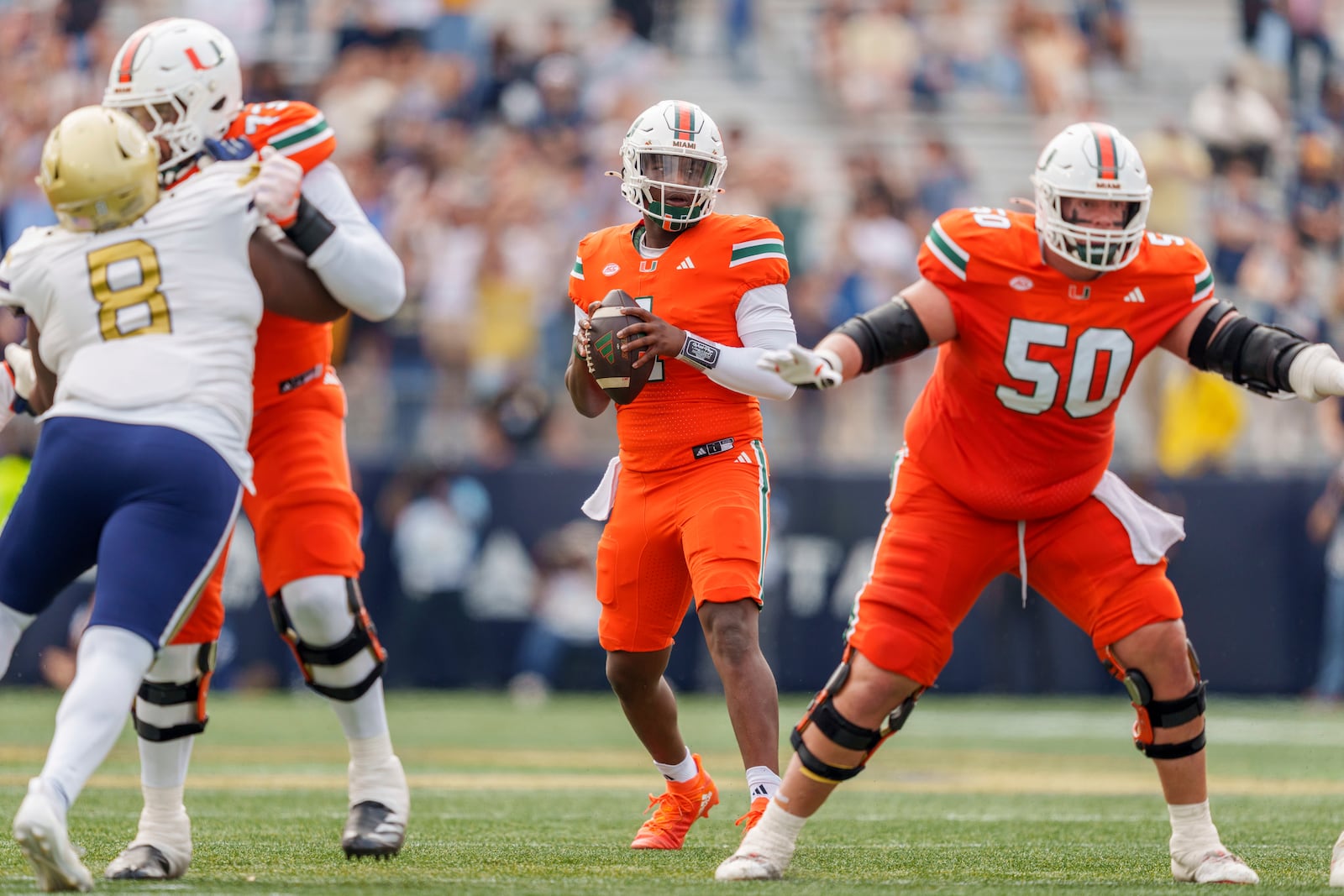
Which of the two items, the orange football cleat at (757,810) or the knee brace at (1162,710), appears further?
the orange football cleat at (757,810)

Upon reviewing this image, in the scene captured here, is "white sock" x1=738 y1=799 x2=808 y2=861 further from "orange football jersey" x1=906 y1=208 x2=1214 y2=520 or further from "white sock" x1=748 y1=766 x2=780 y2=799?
Answer: "orange football jersey" x1=906 y1=208 x2=1214 y2=520

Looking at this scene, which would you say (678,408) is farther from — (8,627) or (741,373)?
(8,627)

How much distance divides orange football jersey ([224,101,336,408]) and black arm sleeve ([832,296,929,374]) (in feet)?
4.88

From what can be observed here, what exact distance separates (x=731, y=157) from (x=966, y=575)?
9.34 metres

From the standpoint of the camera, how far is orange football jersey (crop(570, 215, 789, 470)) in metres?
5.73

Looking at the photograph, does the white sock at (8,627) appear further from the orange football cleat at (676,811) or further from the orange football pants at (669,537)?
the orange football cleat at (676,811)

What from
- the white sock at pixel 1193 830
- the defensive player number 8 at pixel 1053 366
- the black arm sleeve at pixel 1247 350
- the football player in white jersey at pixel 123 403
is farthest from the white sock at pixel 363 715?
the black arm sleeve at pixel 1247 350

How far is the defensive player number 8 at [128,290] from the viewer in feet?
15.0

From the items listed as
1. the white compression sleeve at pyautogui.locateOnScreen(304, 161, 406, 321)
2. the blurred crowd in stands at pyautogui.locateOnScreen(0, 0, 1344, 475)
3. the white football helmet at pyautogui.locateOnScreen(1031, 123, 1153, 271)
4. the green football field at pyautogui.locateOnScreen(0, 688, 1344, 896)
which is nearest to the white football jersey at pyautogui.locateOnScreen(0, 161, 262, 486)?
the white compression sleeve at pyautogui.locateOnScreen(304, 161, 406, 321)

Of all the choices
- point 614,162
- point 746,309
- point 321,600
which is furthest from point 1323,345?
point 614,162

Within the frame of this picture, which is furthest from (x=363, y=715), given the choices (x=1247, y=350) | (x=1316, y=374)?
(x=1316, y=374)

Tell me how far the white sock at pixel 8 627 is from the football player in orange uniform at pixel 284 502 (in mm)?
532

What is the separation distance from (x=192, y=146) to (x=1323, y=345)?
119 inches

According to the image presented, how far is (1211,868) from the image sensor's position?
4969 mm
